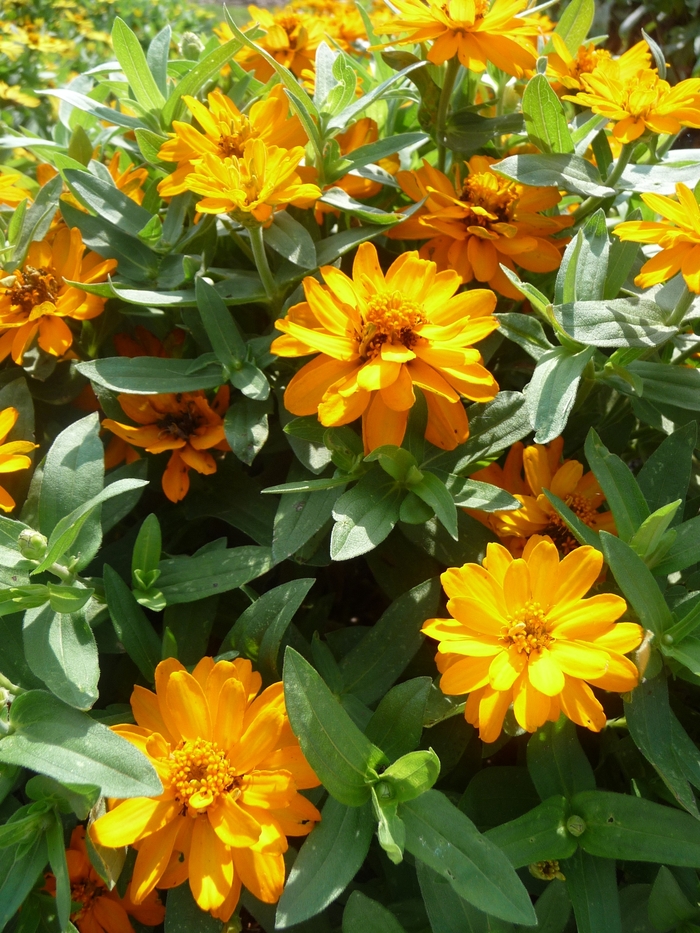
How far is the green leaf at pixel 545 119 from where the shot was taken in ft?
3.01

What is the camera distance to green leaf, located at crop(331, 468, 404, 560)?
0.74 metres

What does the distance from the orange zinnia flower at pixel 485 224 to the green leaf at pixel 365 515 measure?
0.95ft

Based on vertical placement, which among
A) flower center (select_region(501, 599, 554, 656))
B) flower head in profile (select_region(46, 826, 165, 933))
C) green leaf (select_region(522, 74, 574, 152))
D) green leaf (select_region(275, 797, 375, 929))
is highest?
green leaf (select_region(522, 74, 574, 152))

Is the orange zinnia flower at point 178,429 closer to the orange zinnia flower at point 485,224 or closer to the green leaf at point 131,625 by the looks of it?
the green leaf at point 131,625

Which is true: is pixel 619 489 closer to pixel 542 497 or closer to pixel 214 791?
pixel 542 497

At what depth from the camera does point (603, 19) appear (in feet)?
11.3

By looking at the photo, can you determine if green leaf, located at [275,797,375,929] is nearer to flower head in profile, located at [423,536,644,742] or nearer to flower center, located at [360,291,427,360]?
flower head in profile, located at [423,536,644,742]

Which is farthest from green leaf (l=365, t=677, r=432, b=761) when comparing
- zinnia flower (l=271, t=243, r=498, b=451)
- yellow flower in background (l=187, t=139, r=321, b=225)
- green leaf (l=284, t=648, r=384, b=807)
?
yellow flower in background (l=187, t=139, r=321, b=225)

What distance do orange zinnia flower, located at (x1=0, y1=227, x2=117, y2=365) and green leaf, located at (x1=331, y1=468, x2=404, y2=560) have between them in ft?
1.34

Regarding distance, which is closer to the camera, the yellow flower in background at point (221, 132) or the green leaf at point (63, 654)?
the green leaf at point (63, 654)

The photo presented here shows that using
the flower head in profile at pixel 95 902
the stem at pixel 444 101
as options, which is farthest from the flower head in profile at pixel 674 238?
the flower head in profile at pixel 95 902

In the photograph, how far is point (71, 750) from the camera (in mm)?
698

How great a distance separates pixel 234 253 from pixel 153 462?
0.33 m

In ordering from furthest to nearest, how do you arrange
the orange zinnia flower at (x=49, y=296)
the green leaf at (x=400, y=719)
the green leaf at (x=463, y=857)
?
1. the orange zinnia flower at (x=49, y=296)
2. the green leaf at (x=400, y=719)
3. the green leaf at (x=463, y=857)
